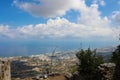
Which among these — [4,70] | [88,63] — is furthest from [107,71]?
[4,70]

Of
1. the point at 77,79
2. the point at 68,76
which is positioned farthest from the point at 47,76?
the point at 77,79

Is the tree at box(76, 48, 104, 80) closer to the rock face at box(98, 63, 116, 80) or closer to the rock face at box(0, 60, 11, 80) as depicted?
the rock face at box(98, 63, 116, 80)

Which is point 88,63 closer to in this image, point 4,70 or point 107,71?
point 107,71

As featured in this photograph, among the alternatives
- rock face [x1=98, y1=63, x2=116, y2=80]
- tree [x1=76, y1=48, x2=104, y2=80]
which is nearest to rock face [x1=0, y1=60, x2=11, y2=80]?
tree [x1=76, y1=48, x2=104, y2=80]

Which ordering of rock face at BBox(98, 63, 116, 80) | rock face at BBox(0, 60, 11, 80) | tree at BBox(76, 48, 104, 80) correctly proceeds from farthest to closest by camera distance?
1. tree at BBox(76, 48, 104, 80)
2. rock face at BBox(0, 60, 11, 80)
3. rock face at BBox(98, 63, 116, 80)

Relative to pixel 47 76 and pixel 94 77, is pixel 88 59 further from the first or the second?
pixel 47 76

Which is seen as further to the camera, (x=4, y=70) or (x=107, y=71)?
(x=4, y=70)

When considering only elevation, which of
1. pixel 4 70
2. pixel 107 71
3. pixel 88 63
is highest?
pixel 88 63

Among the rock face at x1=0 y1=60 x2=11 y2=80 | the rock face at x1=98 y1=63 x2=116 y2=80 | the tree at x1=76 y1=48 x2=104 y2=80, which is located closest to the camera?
the rock face at x1=98 y1=63 x2=116 y2=80

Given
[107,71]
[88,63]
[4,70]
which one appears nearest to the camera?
[107,71]
